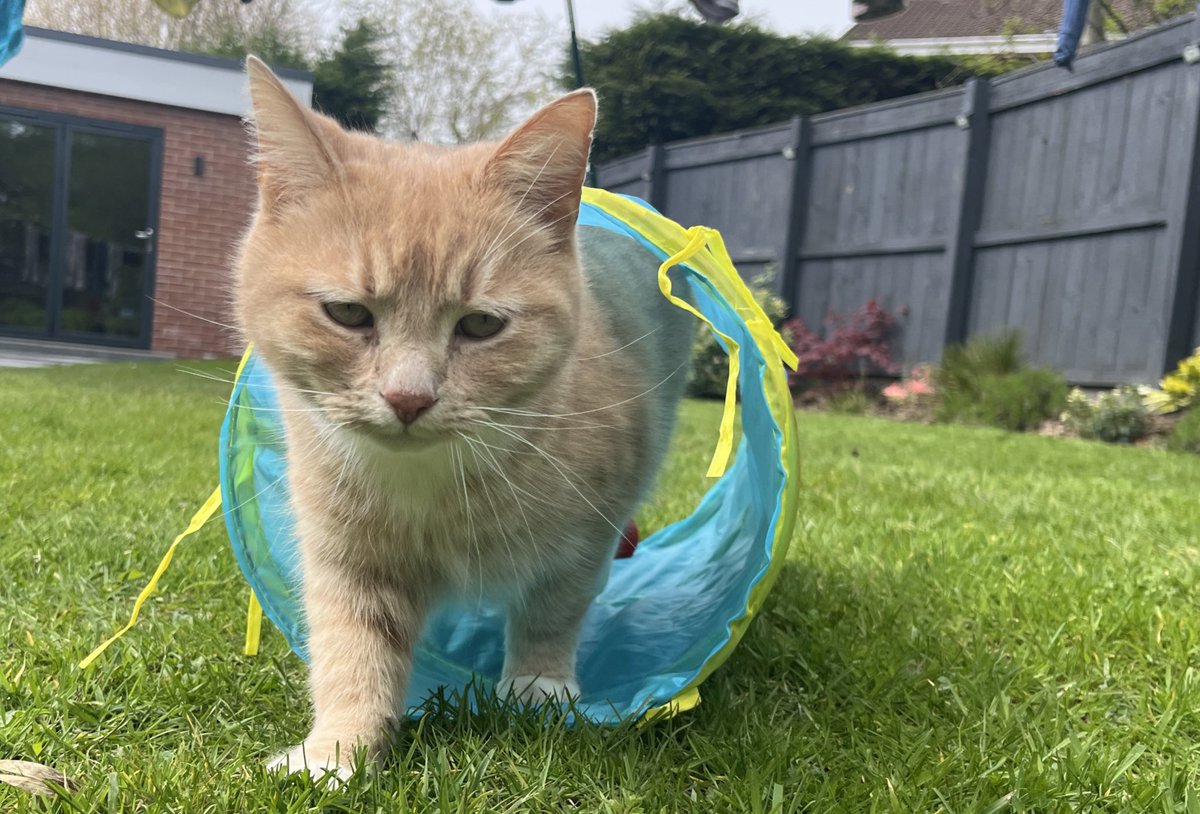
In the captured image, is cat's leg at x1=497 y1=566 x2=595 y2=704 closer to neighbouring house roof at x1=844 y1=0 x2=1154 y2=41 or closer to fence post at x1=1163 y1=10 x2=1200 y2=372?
fence post at x1=1163 y1=10 x2=1200 y2=372

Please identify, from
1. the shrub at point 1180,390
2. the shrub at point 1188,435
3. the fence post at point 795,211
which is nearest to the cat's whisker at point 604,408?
the shrub at point 1188,435

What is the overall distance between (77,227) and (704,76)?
7605 millimetres

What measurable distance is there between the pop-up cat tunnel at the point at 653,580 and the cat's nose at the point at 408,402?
275 millimetres

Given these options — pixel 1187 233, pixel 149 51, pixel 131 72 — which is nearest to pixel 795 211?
pixel 1187 233

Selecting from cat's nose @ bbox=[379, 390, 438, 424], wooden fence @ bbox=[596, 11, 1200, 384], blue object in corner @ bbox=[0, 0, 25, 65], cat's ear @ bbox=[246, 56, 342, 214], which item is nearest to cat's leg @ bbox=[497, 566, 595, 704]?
cat's nose @ bbox=[379, 390, 438, 424]

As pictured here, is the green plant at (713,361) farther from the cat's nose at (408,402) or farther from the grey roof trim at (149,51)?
the cat's nose at (408,402)

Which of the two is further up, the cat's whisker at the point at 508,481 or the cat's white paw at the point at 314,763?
the cat's whisker at the point at 508,481

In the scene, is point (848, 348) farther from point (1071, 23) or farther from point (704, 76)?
point (704, 76)

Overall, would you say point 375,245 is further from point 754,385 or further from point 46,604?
point 46,604

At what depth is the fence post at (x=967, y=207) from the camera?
7.48m

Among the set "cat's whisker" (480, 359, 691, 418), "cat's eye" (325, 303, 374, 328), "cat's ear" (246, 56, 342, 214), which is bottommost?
"cat's whisker" (480, 359, 691, 418)

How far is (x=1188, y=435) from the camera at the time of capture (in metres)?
5.25

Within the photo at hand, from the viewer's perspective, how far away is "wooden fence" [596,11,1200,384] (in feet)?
19.9

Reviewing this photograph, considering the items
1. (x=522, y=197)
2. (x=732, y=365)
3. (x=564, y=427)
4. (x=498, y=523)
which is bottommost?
(x=498, y=523)
